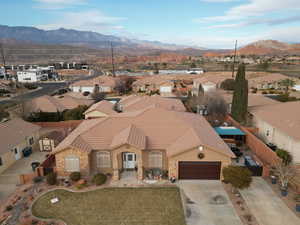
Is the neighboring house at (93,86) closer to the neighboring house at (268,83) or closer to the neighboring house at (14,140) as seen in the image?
the neighboring house at (14,140)

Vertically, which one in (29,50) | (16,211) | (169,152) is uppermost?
(29,50)

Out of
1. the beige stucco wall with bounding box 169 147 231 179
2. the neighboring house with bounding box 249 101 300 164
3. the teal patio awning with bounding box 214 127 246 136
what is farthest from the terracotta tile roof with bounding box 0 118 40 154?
the neighboring house with bounding box 249 101 300 164

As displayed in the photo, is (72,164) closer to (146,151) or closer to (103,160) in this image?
(103,160)

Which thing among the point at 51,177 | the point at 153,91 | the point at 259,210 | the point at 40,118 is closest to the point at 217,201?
the point at 259,210

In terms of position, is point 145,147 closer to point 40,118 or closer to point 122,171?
point 122,171

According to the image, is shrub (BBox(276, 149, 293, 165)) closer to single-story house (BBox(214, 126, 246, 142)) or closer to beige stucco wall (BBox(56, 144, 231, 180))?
single-story house (BBox(214, 126, 246, 142))

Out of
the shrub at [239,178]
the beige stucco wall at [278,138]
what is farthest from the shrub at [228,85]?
the shrub at [239,178]
